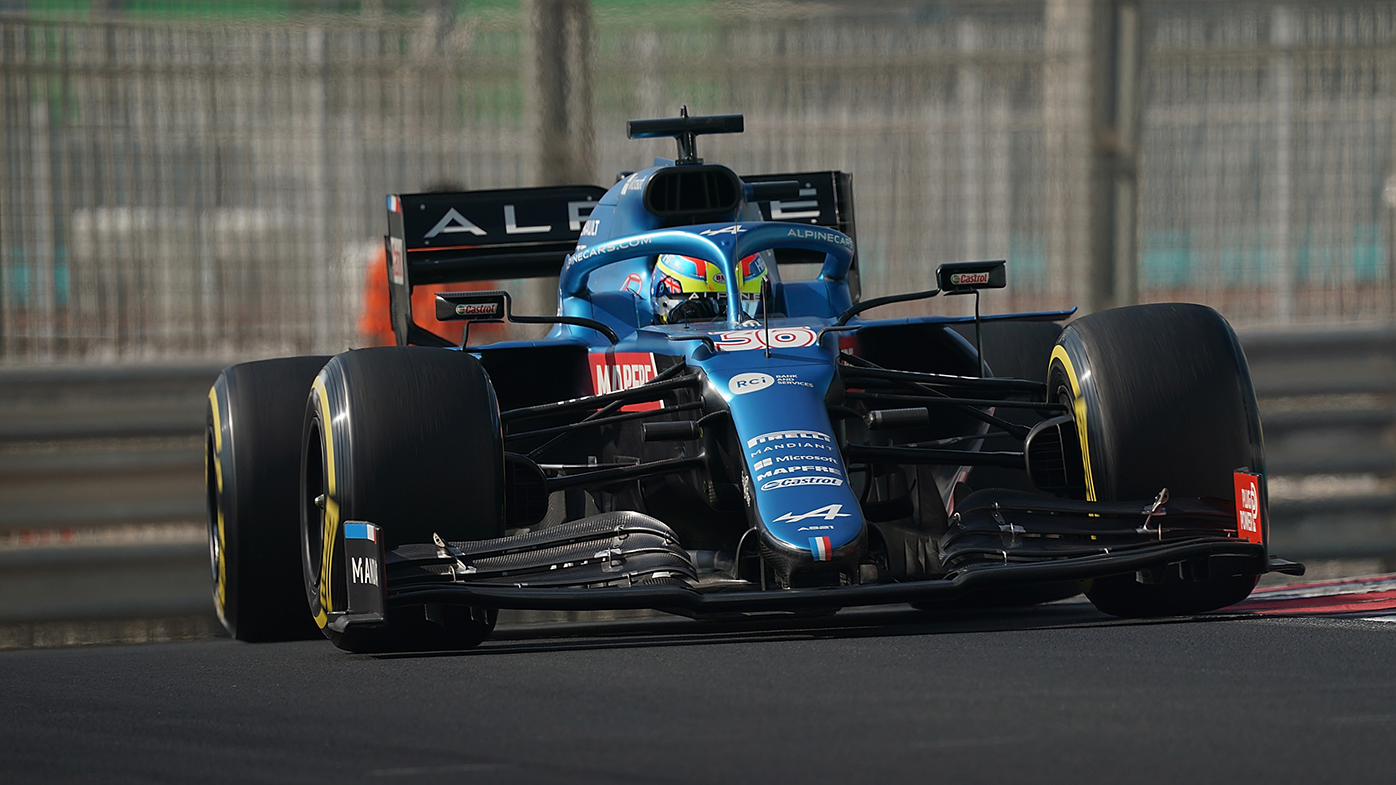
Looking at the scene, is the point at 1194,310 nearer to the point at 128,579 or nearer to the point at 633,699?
the point at 633,699

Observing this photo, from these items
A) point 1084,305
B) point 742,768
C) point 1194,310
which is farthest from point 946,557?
point 1084,305

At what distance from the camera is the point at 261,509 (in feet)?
22.7

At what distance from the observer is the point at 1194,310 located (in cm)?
639

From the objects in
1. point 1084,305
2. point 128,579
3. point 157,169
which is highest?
point 157,169

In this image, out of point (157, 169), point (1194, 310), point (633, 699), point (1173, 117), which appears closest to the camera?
point (633, 699)

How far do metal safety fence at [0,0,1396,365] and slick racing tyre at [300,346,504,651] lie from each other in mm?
2898

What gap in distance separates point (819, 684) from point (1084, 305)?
4.86m

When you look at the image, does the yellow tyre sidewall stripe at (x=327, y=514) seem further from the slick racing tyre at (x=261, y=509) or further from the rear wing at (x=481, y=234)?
the rear wing at (x=481, y=234)

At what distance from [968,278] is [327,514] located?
2.14 metres

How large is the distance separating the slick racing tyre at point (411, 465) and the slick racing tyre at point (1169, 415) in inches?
72.2

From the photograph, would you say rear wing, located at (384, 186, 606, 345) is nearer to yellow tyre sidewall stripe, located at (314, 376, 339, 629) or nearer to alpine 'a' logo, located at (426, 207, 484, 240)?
alpine 'a' logo, located at (426, 207, 484, 240)

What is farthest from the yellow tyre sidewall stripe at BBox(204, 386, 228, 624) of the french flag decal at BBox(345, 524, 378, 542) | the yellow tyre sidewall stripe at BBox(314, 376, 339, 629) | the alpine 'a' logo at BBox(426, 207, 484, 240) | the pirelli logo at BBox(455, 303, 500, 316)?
the alpine 'a' logo at BBox(426, 207, 484, 240)

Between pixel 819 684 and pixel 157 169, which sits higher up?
pixel 157 169

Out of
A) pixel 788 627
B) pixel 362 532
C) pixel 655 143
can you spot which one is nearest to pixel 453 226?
pixel 655 143
